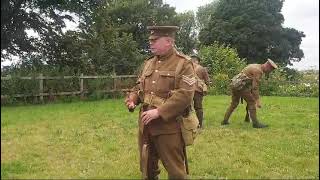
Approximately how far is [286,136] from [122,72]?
14.0 metres

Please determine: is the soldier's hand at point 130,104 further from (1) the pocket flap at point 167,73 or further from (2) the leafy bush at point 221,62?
(2) the leafy bush at point 221,62

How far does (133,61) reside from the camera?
2366 centimetres

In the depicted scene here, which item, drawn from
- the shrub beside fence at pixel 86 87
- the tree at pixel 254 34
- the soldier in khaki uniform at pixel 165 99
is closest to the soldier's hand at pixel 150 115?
the soldier in khaki uniform at pixel 165 99

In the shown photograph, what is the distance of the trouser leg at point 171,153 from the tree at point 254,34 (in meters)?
18.9

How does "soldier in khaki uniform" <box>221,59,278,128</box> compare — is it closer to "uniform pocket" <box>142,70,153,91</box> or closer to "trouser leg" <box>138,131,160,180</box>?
"trouser leg" <box>138,131,160,180</box>

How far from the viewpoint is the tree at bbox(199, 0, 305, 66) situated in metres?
25.2

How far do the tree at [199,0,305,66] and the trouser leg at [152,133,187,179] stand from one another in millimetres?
18853

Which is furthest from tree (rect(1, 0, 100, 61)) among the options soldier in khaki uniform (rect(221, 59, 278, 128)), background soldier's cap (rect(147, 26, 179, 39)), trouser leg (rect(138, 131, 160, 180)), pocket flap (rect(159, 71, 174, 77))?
→ soldier in khaki uniform (rect(221, 59, 278, 128))

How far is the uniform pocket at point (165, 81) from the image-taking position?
Answer: 4.26 meters

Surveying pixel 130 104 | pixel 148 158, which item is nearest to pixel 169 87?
pixel 130 104

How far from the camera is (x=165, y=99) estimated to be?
4.29 m

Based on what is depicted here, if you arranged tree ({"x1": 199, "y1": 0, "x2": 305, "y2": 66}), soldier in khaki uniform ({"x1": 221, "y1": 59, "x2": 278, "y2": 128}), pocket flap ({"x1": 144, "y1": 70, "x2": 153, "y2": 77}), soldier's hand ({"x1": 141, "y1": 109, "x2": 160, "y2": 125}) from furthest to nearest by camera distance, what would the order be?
tree ({"x1": 199, "y1": 0, "x2": 305, "y2": 66}) → soldier in khaki uniform ({"x1": 221, "y1": 59, "x2": 278, "y2": 128}) → pocket flap ({"x1": 144, "y1": 70, "x2": 153, "y2": 77}) → soldier's hand ({"x1": 141, "y1": 109, "x2": 160, "y2": 125})

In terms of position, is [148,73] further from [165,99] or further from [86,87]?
[86,87]

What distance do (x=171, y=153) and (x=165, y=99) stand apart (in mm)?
469
